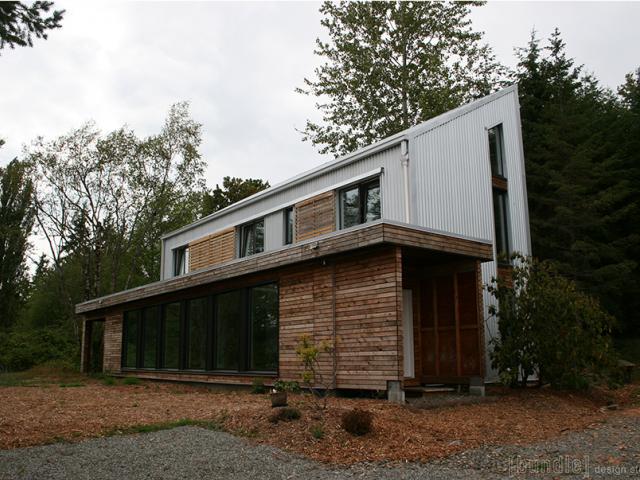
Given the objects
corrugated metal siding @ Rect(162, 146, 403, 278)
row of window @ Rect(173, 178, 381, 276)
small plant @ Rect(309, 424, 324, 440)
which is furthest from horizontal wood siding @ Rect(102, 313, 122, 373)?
small plant @ Rect(309, 424, 324, 440)

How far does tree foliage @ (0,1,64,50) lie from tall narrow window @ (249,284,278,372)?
666 centimetres

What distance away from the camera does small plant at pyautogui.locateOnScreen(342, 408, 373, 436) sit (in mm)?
6246

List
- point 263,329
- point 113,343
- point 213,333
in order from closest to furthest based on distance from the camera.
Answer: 1. point 263,329
2. point 213,333
3. point 113,343

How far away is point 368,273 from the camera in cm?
953

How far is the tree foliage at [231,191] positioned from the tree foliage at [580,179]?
16.4 metres

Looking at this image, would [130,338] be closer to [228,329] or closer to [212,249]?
[212,249]

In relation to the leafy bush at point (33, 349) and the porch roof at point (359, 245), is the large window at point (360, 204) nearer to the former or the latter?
the porch roof at point (359, 245)

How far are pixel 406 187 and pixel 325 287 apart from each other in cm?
279

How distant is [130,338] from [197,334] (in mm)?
4447

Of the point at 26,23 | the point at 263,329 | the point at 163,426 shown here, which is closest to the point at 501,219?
the point at 263,329

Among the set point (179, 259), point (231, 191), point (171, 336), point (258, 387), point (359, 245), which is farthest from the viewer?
point (231, 191)

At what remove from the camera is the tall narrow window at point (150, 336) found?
16016 mm

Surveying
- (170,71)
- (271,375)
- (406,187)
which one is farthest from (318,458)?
(170,71)

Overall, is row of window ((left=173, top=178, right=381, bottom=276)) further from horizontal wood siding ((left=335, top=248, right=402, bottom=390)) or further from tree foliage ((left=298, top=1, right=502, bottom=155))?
tree foliage ((left=298, top=1, right=502, bottom=155))
